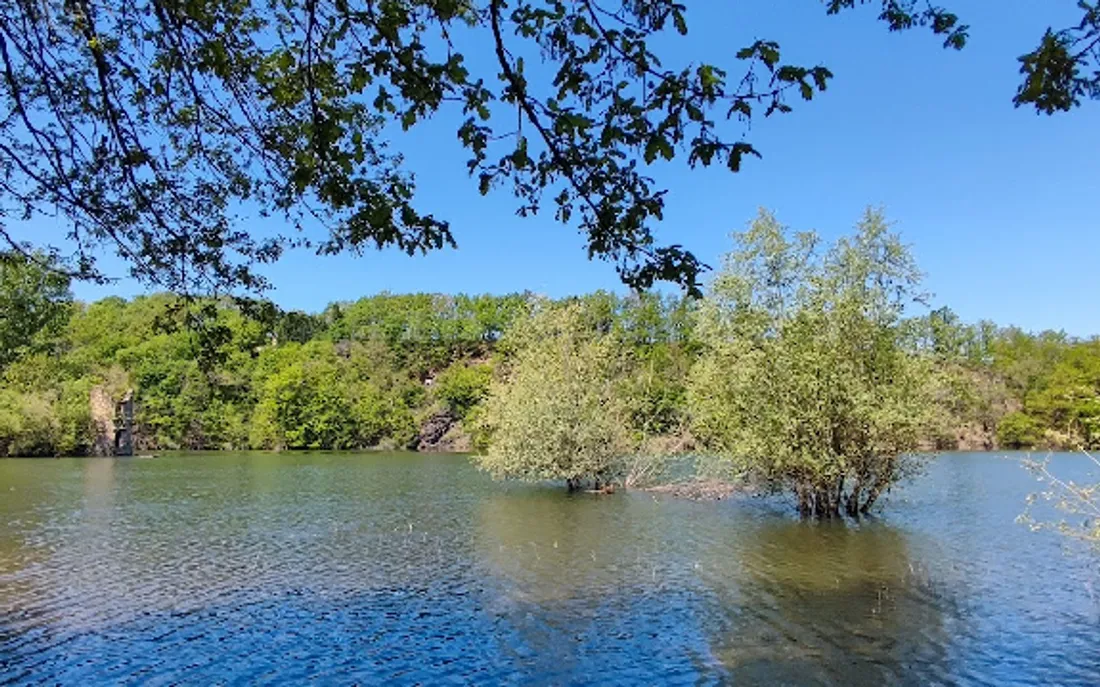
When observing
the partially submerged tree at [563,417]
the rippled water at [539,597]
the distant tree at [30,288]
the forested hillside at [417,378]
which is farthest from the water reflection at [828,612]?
the partially submerged tree at [563,417]

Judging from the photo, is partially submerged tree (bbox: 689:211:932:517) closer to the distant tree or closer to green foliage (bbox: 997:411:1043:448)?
the distant tree

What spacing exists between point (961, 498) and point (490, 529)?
24239mm

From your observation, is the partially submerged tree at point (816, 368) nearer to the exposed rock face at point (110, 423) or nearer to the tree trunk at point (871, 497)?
the tree trunk at point (871, 497)

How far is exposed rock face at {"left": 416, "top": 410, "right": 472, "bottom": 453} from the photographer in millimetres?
98875

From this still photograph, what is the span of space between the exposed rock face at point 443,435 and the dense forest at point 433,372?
202 mm

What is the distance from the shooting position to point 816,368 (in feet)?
85.4

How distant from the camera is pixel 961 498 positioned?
3788 centimetres

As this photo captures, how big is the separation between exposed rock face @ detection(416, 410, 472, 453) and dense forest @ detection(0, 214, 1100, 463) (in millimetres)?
202

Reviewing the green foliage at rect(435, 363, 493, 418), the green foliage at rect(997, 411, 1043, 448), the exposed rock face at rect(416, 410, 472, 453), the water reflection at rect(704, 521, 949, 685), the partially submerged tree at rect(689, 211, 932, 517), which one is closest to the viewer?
the water reflection at rect(704, 521, 949, 685)

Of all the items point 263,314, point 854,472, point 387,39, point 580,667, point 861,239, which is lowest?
point 580,667

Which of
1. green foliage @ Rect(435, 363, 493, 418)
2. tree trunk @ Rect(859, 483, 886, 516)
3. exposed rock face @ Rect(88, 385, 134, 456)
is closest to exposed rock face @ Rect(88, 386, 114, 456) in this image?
exposed rock face @ Rect(88, 385, 134, 456)

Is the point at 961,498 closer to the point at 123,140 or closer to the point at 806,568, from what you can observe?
the point at 806,568

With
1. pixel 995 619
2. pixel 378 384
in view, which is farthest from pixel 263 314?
pixel 378 384

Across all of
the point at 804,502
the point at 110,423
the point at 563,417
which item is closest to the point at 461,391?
the point at 110,423
